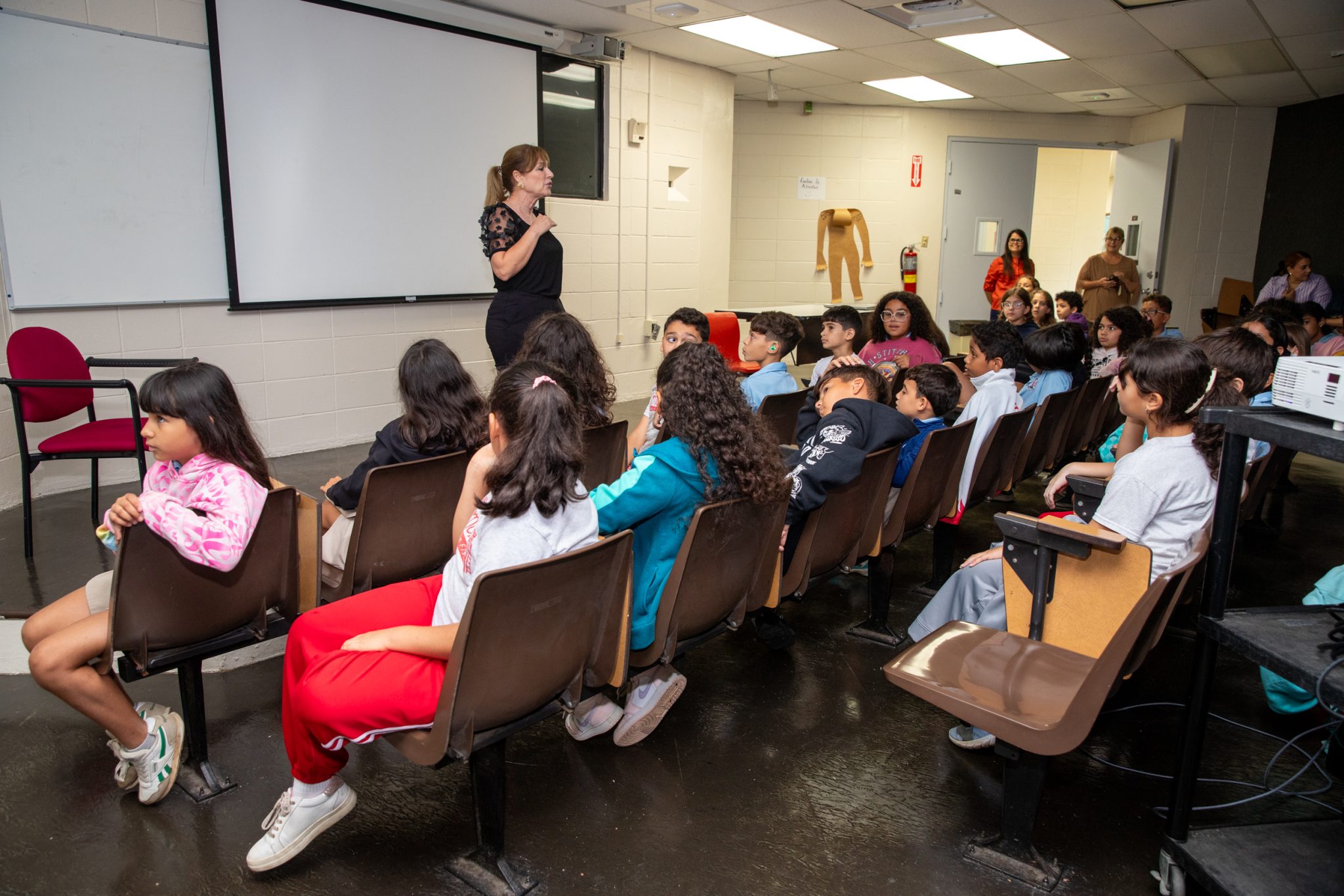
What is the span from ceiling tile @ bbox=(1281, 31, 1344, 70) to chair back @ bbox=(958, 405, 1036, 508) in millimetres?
4728

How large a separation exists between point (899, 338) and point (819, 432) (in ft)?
7.12

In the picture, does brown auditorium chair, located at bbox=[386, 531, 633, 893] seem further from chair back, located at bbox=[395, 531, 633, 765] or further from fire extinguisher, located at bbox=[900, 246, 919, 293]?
fire extinguisher, located at bbox=[900, 246, 919, 293]

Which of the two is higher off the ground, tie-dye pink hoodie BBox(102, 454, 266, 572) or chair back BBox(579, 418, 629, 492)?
tie-dye pink hoodie BBox(102, 454, 266, 572)

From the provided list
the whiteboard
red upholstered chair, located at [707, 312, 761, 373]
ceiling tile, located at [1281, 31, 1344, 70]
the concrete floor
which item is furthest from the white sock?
ceiling tile, located at [1281, 31, 1344, 70]

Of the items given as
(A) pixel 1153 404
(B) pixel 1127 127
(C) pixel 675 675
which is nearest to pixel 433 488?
(C) pixel 675 675

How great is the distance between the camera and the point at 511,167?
3738 mm

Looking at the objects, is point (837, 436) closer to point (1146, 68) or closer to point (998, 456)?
point (998, 456)

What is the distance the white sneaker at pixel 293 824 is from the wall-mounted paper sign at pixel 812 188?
27.3 feet

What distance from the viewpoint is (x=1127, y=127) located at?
9938mm

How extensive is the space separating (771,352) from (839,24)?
3.26m

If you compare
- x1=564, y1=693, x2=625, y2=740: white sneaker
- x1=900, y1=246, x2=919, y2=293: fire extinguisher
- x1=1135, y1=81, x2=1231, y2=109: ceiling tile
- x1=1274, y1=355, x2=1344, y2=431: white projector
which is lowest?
x1=564, y1=693, x2=625, y2=740: white sneaker

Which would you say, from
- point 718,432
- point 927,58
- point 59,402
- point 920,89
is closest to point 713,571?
point 718,432

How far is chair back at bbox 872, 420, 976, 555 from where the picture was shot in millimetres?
2680

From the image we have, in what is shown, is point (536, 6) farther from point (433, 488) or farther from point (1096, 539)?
point (1096, 539)
